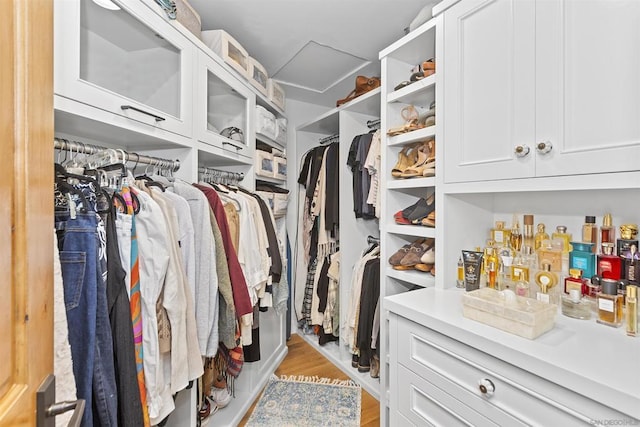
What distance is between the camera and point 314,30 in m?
1.87

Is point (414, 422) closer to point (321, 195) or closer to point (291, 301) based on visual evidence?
point (321, 195)

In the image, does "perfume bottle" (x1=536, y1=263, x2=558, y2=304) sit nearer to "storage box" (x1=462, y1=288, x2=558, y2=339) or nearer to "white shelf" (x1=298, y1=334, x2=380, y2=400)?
"storage box" (x1=462, y1=288, x2=558, y2=339)

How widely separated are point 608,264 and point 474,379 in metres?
0.62

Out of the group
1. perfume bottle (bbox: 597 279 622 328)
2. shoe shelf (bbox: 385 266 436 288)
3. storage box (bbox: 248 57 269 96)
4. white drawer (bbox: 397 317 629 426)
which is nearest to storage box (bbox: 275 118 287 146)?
storage box (bbox: 248 57 269 96)

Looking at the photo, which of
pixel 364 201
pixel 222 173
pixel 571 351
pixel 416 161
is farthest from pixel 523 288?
pixel 222 173

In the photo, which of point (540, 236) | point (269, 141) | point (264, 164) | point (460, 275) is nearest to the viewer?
point (540, 236)

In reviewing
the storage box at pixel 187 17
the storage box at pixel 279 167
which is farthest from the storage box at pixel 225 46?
the storage box at pixel 279 167

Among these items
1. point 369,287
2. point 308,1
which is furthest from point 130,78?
point 369,287

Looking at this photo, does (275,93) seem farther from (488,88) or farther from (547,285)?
(547,285)

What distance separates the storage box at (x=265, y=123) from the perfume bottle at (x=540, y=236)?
1.68 m

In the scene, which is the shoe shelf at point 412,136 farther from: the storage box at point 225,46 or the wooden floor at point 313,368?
the wooden floor at point 313,368

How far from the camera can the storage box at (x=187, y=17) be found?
1.35 meters

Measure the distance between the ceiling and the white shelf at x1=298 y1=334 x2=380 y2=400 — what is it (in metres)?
2.18

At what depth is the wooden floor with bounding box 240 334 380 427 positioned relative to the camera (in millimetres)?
1834
